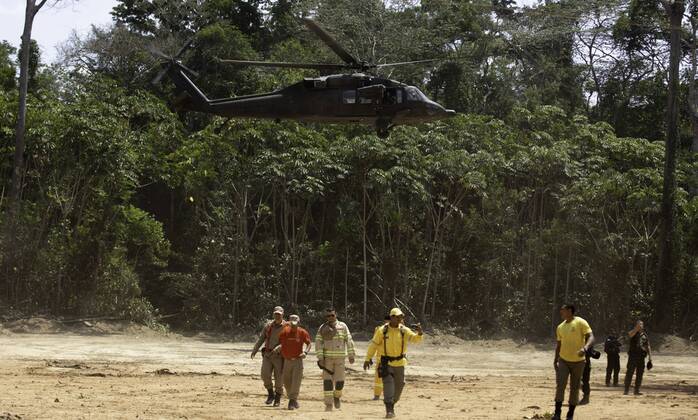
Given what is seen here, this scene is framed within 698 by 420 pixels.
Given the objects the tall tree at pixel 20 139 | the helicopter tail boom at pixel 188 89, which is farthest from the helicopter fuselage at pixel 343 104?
the tall tree at pixel 20 139

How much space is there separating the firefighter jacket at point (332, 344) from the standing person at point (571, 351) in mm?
2944

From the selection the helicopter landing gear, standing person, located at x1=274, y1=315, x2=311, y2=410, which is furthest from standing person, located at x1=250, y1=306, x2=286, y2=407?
the helicopter landing gear

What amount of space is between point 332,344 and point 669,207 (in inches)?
666

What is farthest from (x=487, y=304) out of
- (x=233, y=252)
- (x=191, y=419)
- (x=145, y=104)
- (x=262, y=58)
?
(x=191, y=419)

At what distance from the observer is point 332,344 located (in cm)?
1445

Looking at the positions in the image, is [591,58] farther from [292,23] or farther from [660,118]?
[292,23]

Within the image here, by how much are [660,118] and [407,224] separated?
14787 mm

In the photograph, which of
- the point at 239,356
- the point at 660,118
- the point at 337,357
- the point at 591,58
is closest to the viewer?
the point at 337,357

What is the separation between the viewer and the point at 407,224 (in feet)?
96.8

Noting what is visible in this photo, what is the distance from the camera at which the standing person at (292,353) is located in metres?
14.6

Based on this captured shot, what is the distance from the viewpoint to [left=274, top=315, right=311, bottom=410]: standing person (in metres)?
14.6

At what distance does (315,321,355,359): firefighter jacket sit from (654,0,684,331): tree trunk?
16567mm

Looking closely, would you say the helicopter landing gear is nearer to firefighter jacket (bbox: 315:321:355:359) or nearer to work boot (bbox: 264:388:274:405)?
firefighter jacket (bbox: 315:321:355:359)

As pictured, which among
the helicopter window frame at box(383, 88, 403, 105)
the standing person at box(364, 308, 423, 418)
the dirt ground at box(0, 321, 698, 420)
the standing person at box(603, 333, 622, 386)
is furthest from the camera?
the standing person at box(603, 333, 622, 386)
